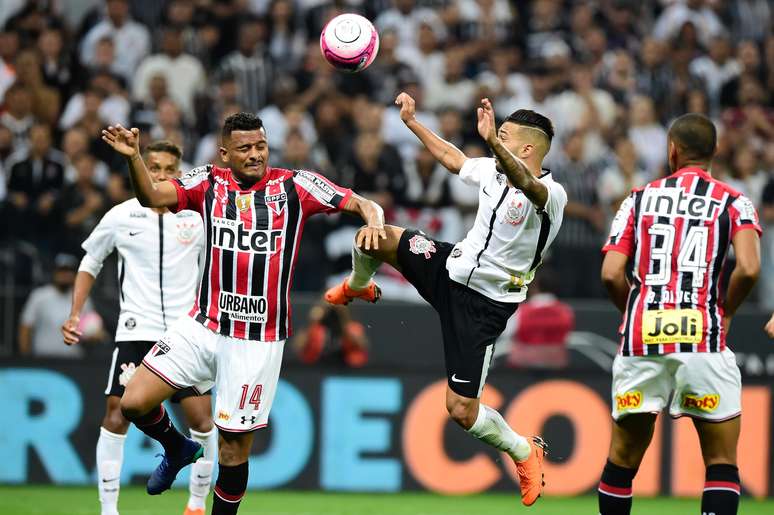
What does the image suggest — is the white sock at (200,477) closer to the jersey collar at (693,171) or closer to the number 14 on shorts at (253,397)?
the number 14 on shorts at (253,397)

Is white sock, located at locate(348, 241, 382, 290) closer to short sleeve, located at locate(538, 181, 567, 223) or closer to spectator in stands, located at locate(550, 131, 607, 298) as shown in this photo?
short sleeve, located at locate(538, 181, 567, 223)

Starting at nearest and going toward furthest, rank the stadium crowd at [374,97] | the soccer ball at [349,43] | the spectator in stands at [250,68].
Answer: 1. the soccer ball at [349,43]
2. the stadium crowd at [374,97]
3. the spectator in stands at [250,68]

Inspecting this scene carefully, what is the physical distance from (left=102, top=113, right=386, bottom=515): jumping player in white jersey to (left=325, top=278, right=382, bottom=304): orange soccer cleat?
30.5 inches

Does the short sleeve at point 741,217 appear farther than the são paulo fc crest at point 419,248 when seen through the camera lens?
No

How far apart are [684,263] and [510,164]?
45.4 inches

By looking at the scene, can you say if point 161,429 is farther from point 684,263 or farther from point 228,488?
point 684,263

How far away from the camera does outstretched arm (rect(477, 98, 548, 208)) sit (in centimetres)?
736

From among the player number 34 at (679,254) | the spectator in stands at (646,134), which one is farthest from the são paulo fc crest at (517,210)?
the spectator in stands at (646,134)

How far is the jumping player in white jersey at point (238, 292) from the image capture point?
7.75m

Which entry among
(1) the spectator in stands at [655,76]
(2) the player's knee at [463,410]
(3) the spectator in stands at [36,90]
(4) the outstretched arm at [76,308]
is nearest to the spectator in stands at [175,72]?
(3) the spectator in stands at [36,90]

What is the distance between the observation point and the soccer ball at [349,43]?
323 inches

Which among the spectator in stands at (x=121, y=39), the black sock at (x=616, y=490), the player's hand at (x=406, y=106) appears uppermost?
the spectator in stands at (x=121, y=39)

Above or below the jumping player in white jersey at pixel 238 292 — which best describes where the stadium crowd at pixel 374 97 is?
above

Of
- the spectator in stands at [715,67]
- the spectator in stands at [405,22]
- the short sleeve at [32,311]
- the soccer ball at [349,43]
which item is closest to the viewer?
the soccer ball at [349,43]
